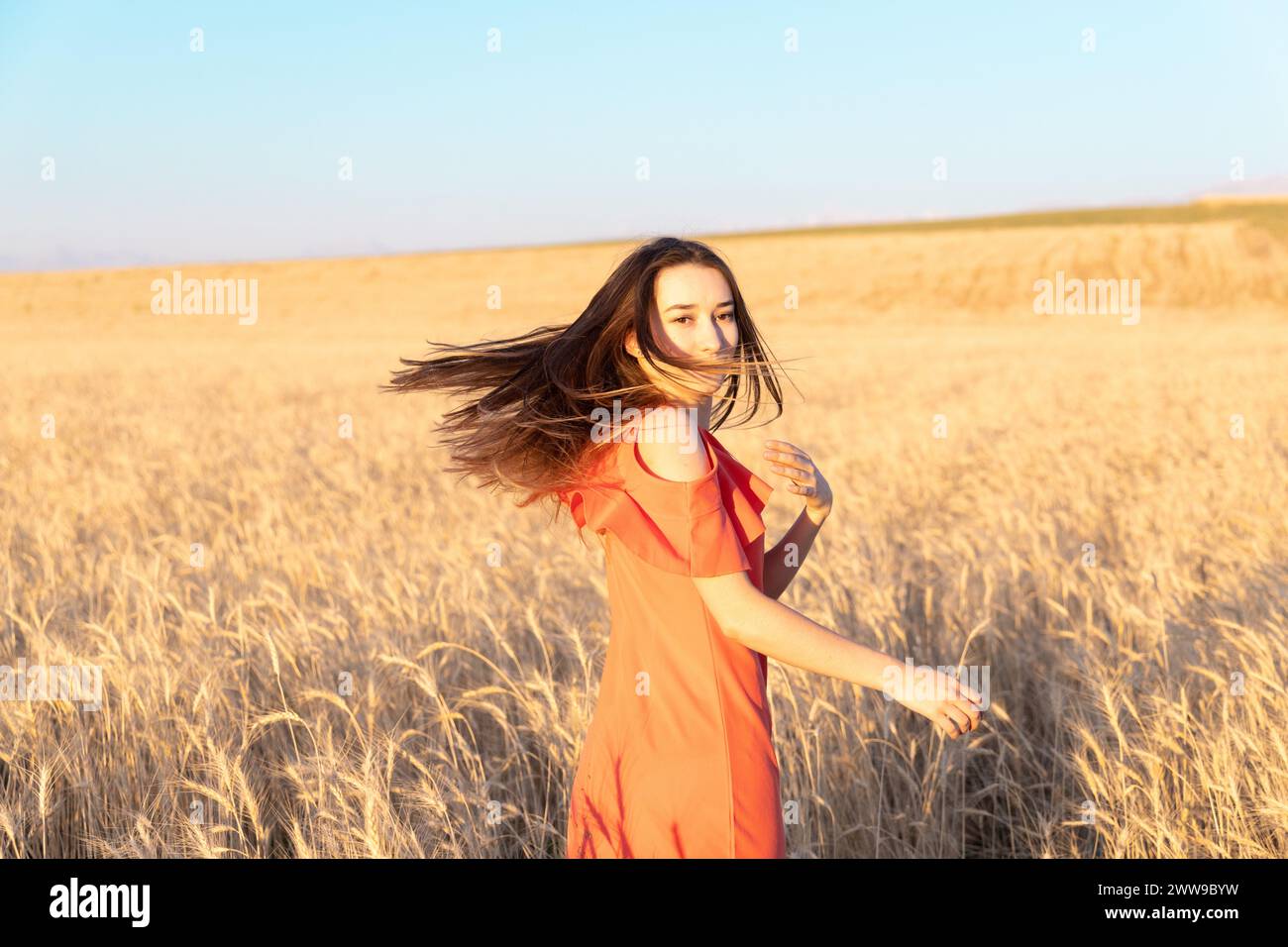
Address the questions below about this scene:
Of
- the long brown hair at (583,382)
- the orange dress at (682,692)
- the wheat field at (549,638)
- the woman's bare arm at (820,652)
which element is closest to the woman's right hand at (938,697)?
the woman's bare arm at (820,652)

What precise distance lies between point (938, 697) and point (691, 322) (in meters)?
0.70

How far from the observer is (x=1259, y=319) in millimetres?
33875

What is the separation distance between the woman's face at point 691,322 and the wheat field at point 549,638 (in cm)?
20

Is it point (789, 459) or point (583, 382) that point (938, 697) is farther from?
point (583, 382)

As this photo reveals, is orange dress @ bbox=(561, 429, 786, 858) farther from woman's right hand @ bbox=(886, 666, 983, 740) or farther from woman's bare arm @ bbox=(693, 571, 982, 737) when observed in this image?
woman's right hand @ bbox=(886, 666, 983, 740)

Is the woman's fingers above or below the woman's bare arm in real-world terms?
above

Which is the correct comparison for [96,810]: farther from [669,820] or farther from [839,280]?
[839,280]

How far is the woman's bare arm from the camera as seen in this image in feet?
5.00

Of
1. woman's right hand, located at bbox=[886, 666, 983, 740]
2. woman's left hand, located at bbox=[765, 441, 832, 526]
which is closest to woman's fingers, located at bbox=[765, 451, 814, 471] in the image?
woman's left hand, located at bbox=[765, 441, 832, 526]

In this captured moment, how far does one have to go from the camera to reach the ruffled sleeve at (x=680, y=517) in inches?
62.1

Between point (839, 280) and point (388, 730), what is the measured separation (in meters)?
42.9

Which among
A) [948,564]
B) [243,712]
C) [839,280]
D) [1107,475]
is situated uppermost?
[839,280]

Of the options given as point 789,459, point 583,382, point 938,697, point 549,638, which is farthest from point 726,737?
point 549,638

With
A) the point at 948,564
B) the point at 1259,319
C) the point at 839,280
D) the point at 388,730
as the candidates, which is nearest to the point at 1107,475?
the point at 948,564
